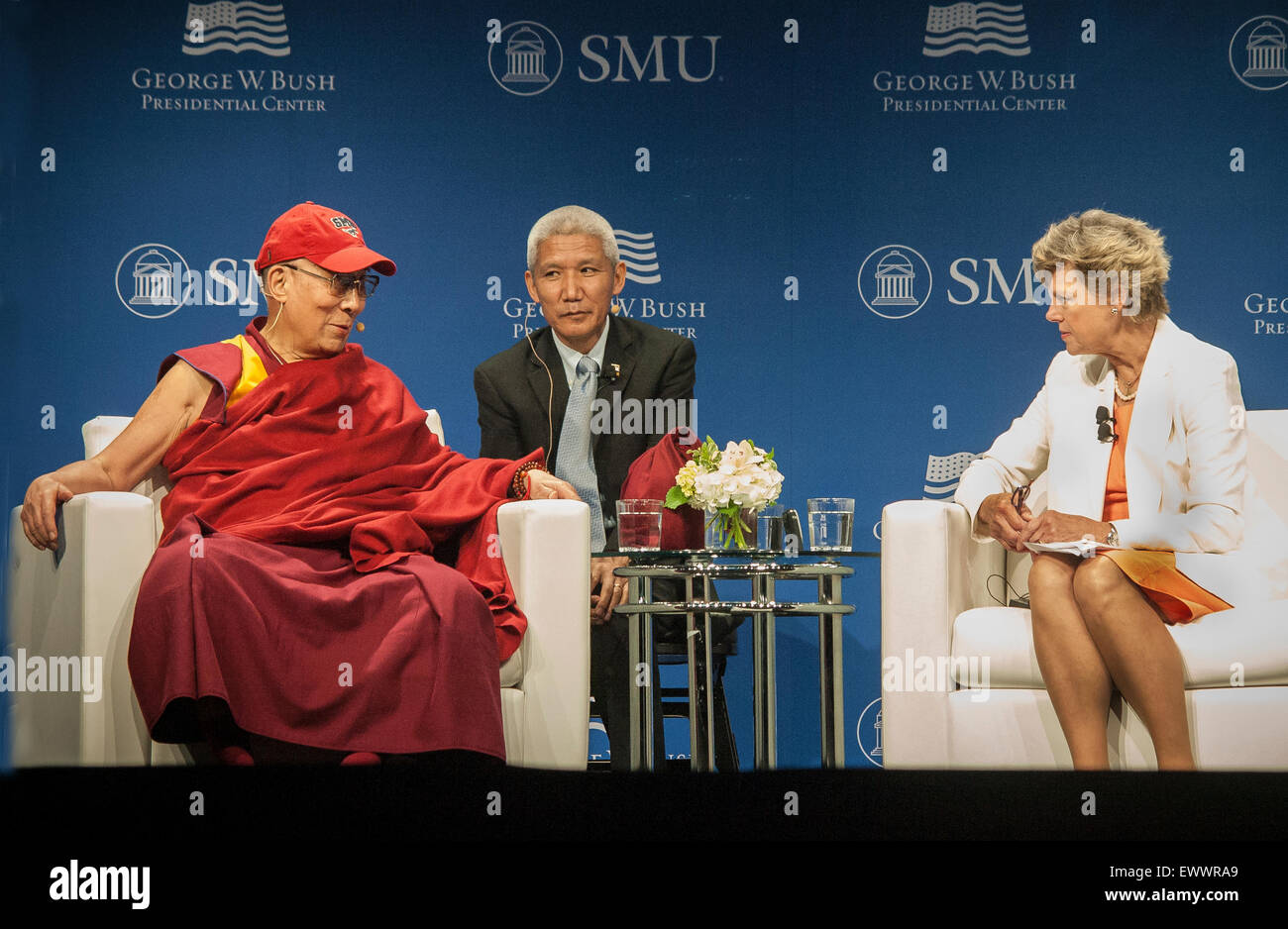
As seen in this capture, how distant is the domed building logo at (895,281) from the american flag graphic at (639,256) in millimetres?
658

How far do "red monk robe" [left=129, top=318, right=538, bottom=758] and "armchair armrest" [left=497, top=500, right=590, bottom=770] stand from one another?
7 cm

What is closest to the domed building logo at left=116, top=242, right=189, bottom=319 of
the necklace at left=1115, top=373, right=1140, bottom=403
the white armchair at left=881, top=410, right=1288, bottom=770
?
the white armchair at left=881, top=410, right=1288, bottom=770

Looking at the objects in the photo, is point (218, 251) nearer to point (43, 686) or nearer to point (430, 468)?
point (430, 468)

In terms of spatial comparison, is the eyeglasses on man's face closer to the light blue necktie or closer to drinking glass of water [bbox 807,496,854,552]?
the light blue necktie

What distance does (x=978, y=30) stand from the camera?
3729 mm

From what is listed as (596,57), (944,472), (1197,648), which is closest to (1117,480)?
(1197,648)

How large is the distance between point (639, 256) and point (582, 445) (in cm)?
70

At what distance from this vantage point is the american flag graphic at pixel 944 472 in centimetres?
388

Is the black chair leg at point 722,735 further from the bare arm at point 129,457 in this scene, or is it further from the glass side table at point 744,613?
the bare arm at point 129,457

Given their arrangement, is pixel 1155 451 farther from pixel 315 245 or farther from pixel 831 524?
pixel 315 245
